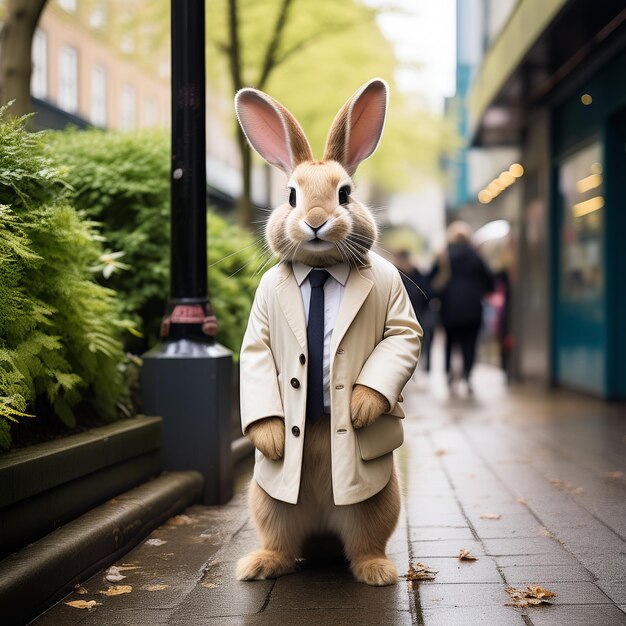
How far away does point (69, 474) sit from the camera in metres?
4.81

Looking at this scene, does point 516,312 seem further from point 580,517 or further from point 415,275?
point 580,517

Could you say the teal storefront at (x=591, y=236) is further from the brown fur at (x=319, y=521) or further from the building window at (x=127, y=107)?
the building window at (x=127, y=107)

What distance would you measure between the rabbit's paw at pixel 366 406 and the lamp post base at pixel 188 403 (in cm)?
197

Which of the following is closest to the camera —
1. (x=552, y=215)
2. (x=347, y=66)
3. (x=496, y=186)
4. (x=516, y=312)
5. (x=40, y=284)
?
(x=40, y=284)

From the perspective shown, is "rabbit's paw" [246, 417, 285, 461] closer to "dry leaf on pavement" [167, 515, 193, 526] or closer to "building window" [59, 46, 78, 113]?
"dry leaf on pavement" [167, 515, 193, 526]

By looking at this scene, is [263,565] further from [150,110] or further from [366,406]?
[150,110]

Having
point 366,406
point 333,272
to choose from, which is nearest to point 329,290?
point 333,272

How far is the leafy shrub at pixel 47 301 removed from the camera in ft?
15.9

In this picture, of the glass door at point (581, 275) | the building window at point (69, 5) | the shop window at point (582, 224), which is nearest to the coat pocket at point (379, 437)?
the glass door at point (581, 275)

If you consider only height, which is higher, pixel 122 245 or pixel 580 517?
pixel 122 245

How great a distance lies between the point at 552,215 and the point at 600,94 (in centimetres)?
282

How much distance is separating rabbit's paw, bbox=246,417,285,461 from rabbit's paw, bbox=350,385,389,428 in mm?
328

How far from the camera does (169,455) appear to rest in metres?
6.30

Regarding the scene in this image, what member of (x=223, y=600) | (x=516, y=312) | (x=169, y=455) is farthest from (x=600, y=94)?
(x=223, y=600)
